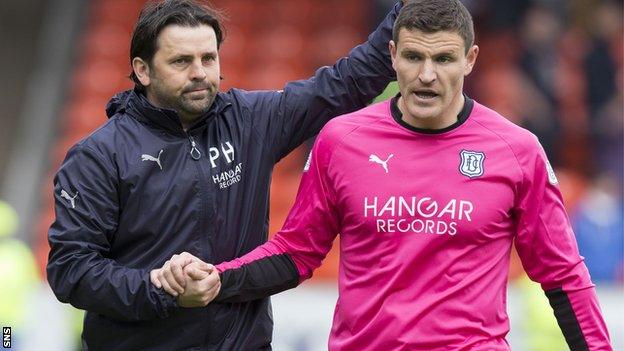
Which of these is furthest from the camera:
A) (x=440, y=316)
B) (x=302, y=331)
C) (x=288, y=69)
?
(x=288, y=69)

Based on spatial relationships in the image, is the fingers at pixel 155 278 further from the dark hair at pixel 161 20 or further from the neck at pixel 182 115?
the dark hair at pixel 161 20

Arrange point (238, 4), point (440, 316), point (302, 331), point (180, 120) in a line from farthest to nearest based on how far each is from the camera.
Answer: point (238, 4)
point (302, 331)
point (180, 120)
point (440, 316)

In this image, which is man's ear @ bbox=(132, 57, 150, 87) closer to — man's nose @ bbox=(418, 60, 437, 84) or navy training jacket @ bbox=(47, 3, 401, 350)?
navy training jacket @ bbox=(47, 3, 401, 350)

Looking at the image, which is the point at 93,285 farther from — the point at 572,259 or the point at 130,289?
the point at 572,259

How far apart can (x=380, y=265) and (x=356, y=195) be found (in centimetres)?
25

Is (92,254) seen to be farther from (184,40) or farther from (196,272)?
(184,40)

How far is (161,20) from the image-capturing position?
4758 mm

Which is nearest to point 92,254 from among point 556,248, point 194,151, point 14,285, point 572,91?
point 194,151

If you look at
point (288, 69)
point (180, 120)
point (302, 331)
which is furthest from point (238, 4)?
point (180, 120)

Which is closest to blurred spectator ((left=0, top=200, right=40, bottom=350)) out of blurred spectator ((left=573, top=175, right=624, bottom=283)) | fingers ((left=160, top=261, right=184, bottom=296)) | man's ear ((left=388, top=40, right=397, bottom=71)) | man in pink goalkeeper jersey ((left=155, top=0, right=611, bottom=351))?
fingers ((left=160, top=261, right=184, bottom=296))

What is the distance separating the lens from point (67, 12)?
14.9 metres

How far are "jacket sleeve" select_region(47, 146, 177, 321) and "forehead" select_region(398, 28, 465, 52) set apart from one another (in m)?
1.10

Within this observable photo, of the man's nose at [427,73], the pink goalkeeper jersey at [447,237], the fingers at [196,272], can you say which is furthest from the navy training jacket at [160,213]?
the man's nose at [427,73]

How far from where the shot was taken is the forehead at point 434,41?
446 centimetres
